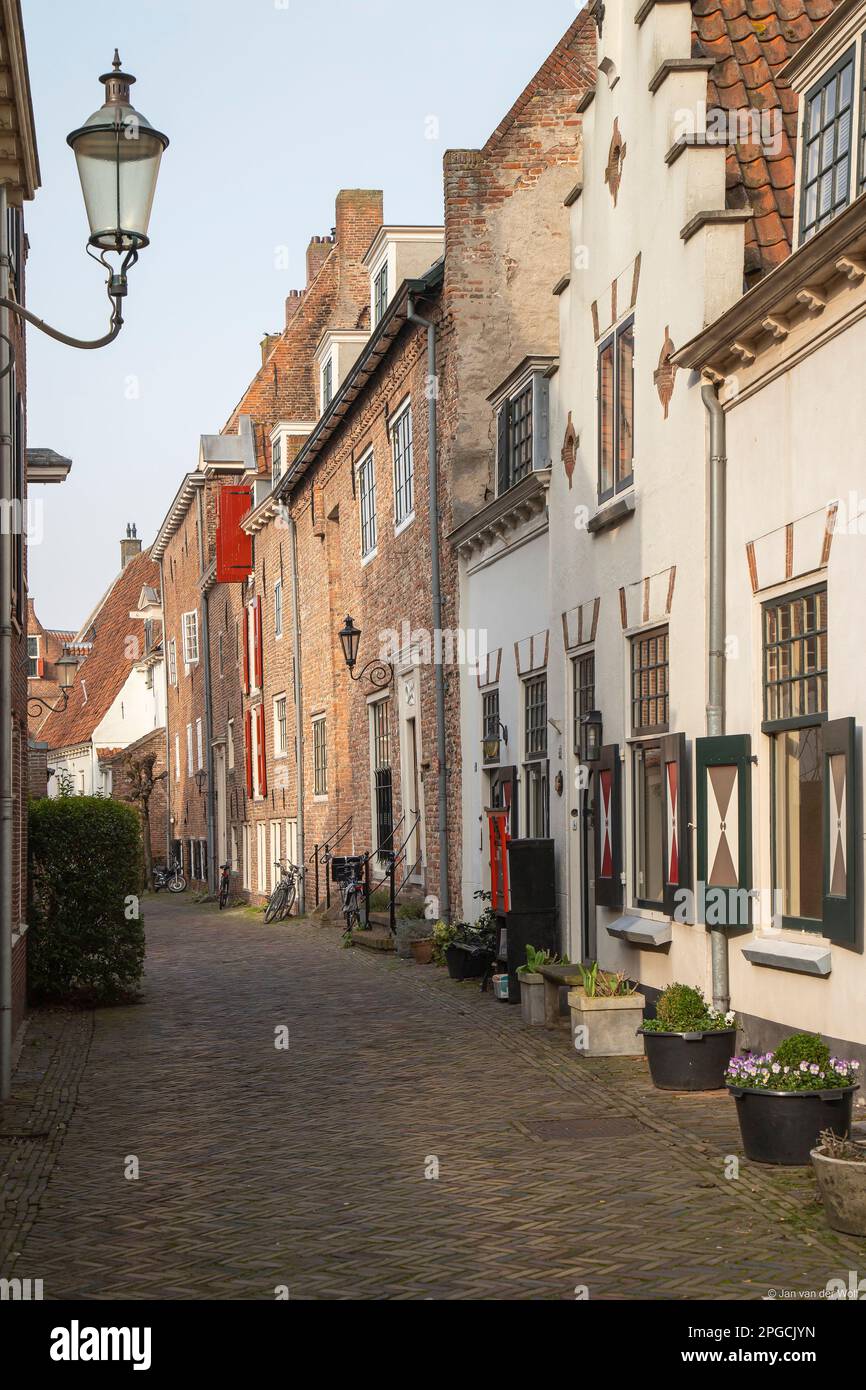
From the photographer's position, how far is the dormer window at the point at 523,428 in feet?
54.3

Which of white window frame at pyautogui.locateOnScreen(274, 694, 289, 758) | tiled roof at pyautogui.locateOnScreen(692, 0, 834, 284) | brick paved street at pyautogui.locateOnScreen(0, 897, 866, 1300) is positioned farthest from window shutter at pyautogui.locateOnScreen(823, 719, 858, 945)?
white window frame at pyautogui.locateOnScreen(274, 694, 289, 758)

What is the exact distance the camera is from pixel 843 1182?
647 centimetres

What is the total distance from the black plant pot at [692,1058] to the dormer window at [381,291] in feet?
51.7

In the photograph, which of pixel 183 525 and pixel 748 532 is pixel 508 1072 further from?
pixel 183 525

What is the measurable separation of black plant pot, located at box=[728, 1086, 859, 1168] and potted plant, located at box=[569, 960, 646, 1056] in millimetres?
3598

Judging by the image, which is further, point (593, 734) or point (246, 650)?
point (246, 650)

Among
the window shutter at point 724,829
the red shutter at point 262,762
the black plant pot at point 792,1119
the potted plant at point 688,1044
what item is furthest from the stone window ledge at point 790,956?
the red shutter at point 262,762

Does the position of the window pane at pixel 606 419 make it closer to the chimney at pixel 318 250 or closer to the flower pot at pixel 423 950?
the flower pot at pixel 423 950

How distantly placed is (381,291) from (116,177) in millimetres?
16538

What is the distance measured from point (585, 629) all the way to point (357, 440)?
12.3m

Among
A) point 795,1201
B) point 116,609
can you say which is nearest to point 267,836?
point 795,1201

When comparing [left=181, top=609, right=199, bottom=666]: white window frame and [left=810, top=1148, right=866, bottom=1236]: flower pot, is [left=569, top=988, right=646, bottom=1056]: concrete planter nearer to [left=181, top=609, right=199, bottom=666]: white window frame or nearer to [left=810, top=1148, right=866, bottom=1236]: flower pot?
[left=810, top=1148, right=866, bottom=1236]: flower pot

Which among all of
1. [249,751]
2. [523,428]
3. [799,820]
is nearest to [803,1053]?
[799,820]

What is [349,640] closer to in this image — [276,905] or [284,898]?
[284,898]
